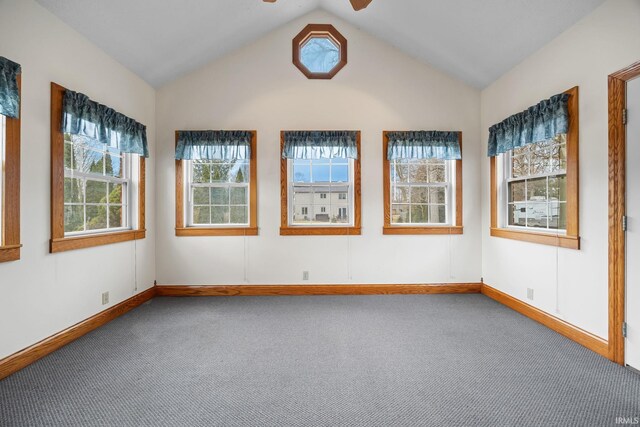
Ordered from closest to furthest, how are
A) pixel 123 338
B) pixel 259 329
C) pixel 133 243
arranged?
pixel 123 338 → pixel 259 329 → pixel 133 243

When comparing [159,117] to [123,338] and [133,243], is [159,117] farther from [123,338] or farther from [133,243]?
[123,338]

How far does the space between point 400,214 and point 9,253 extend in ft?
12.4

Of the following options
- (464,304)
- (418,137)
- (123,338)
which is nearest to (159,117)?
(123,338)

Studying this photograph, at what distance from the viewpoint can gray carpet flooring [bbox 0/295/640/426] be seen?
168 cm

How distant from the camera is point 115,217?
3387mm

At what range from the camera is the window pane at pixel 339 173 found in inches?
161

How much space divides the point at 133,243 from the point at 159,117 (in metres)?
1.64

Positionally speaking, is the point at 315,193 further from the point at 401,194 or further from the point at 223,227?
the point at 223,227

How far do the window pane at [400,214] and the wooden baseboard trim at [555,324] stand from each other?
136 centimetres

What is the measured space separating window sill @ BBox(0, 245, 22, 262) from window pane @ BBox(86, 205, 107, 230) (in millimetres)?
847

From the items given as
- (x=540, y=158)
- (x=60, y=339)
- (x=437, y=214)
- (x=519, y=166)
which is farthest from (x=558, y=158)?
(x=60, y=339)

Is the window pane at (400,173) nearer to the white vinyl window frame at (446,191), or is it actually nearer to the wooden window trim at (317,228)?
the white vinyl window frame at (446,191)

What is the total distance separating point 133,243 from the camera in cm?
354

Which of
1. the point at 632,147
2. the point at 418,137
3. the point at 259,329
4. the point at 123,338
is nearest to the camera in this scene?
the point at 632,147
